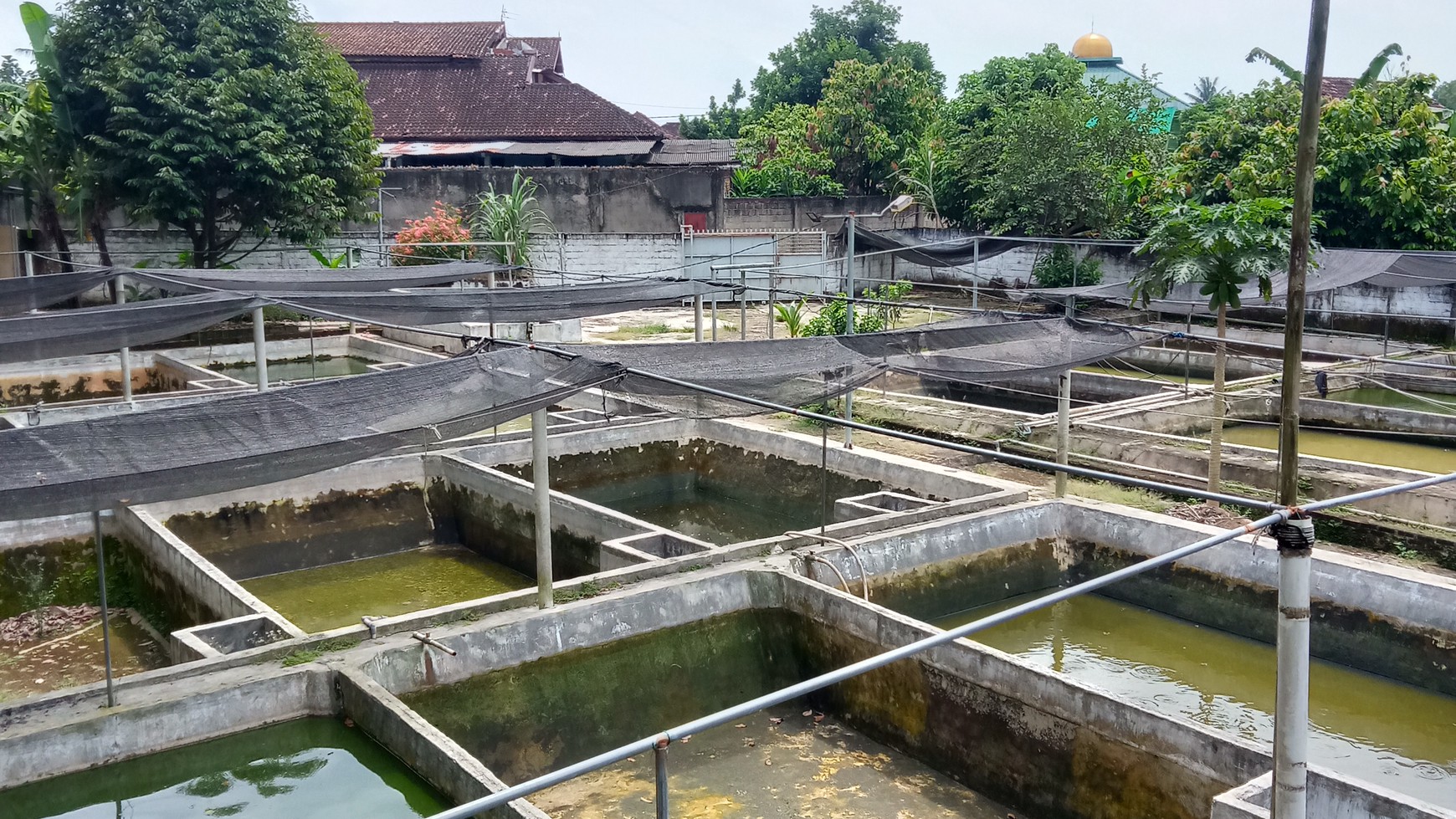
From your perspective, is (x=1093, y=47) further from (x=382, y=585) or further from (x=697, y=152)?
(x=382, y=585)

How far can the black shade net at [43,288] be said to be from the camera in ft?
34.3

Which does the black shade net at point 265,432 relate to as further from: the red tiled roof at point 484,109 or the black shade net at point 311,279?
the red tiled roof at point 484,109

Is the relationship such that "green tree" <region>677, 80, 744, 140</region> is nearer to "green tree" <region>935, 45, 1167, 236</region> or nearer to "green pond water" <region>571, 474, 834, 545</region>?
"green tree" <region>935, 45, 1167, 236</region>

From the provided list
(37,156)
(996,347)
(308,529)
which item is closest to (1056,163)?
(996,347)

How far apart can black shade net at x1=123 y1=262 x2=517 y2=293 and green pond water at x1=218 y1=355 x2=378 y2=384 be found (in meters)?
2.50

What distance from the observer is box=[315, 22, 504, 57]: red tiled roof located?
1121 inches

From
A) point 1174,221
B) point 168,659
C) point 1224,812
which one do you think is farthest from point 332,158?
point 1224,812

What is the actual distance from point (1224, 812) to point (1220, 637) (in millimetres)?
3707

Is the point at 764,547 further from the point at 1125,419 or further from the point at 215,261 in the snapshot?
the point at 215,261

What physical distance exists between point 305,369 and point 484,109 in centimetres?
1133

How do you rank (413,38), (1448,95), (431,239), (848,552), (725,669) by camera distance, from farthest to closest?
(1448,95) → (413,38) → (431,239) → (848,552) → (725,669)

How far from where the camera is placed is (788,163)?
26922mm

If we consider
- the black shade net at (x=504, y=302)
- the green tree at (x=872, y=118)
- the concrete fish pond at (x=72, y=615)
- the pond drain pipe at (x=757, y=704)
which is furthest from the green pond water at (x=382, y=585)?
the green tree at (x=872, y=118)

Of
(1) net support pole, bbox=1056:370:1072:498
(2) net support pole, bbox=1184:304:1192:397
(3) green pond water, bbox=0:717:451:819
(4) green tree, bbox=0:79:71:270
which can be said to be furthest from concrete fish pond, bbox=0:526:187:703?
(4) green tree, bbox=0:79:71:270
